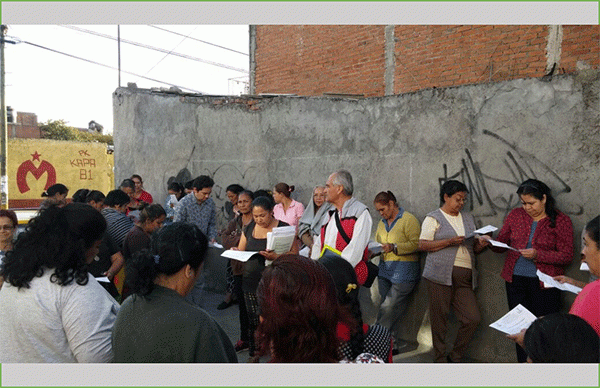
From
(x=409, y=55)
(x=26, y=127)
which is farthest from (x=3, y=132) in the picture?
(x=26, y=127)

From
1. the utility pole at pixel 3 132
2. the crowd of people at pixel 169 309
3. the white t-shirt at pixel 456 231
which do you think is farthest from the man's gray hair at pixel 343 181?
the utility pole at pixel 3 132

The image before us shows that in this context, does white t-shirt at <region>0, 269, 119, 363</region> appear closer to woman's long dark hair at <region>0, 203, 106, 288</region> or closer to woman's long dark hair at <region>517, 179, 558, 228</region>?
woman's long dark hair at <region>0, 203, 106, 288</region>

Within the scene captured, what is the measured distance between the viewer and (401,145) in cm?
575

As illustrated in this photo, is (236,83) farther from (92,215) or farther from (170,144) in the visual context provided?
(92,215)

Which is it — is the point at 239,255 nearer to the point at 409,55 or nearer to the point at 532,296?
the point at 532,296

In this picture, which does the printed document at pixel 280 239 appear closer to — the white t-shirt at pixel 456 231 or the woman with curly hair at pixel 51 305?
the white t-shirt at pixel 456 231

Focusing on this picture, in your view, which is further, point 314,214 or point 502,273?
point 314,214

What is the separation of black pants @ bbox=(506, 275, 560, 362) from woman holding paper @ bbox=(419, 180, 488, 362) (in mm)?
421

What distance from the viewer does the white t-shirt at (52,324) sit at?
217 cm

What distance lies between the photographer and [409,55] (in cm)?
946

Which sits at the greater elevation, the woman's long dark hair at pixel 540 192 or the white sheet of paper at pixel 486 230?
the woman's long dark hair at pixel 540 192

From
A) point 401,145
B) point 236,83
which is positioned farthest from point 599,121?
point 236,83

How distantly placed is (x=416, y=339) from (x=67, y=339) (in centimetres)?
420

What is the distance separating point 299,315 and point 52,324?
1.11m
